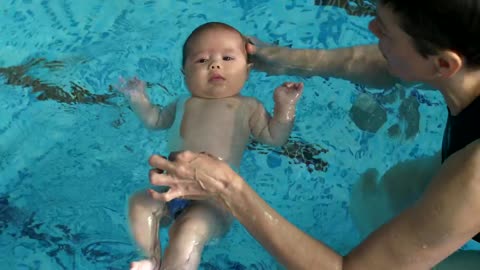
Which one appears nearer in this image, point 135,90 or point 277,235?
point 277,235

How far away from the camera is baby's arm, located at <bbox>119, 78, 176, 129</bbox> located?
2.62 m

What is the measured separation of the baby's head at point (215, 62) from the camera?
244 centimetres

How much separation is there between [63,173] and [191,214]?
38.5 inches

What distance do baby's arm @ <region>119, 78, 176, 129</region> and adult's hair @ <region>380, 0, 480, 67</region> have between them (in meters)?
1.20

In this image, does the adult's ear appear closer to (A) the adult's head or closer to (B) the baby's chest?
(A) the adult's head

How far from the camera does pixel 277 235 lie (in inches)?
69.9

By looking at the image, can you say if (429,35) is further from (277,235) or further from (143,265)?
(143,265)

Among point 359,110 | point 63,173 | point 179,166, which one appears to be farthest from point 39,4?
point 179,166

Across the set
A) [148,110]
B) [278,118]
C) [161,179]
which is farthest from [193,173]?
[148,110]

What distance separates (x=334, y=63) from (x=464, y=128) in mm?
916

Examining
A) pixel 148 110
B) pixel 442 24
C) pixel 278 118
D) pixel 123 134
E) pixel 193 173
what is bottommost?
pixel 123 134

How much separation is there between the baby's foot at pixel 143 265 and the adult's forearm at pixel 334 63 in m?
1.04

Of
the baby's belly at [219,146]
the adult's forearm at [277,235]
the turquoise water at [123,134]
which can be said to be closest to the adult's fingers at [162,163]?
the adult's forearm at [277,235]

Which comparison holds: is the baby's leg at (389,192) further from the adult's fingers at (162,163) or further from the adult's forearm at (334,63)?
the adult's fingers at (162,163)
